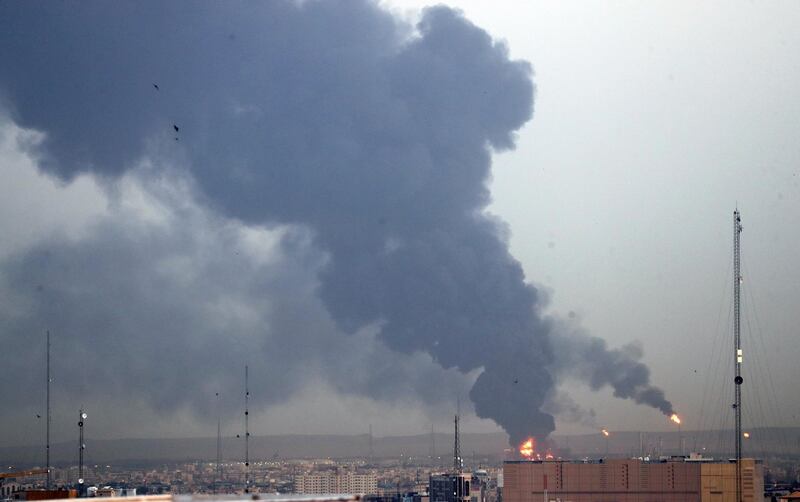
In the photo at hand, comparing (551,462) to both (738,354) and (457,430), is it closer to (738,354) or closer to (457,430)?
(457,430)

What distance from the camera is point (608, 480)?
12812cm

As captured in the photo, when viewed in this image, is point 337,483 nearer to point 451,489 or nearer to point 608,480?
point 451,489

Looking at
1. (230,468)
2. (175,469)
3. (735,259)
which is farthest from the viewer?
(230,468)

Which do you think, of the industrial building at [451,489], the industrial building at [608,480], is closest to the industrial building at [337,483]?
the industrial building at [451,489]

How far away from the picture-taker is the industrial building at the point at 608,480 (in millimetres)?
Result: 122188

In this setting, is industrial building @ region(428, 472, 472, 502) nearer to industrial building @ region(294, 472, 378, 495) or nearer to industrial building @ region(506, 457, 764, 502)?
industrial building @ region(506, 457, 764, 502)

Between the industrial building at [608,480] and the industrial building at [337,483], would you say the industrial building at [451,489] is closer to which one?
the industrial building at [608,480]

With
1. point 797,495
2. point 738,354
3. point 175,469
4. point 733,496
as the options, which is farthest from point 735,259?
point 175,469

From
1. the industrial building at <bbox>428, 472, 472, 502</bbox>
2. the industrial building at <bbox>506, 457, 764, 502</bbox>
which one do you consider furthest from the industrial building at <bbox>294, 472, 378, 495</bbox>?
the industrial building at <bbox>506, 457, 764, 502</bbox>

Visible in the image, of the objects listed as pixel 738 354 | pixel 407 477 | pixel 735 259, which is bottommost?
pixel 407 477

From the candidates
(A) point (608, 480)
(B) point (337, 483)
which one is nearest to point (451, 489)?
(A) point (608, 480)

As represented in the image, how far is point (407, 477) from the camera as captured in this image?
19200 centimetres

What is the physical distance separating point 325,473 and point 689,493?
76.1 meters

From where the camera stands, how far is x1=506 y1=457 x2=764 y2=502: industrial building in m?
122
